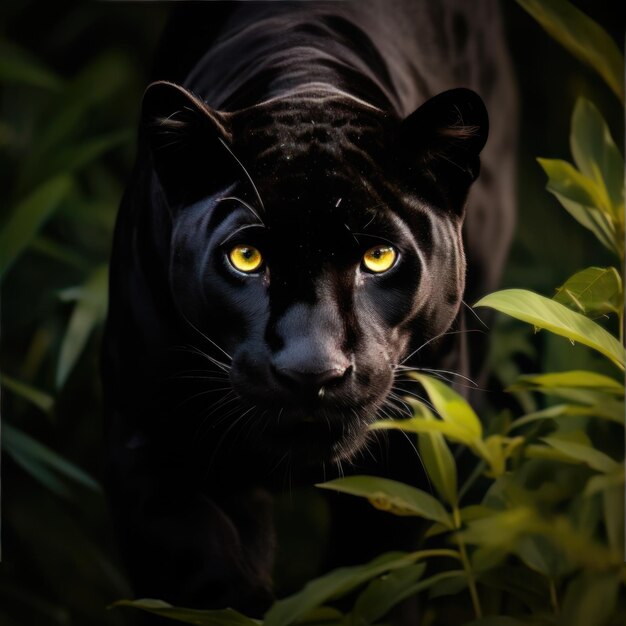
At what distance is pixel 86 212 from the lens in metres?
2.30

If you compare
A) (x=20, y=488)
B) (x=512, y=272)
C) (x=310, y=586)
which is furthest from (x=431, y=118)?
(x=20, y=488)

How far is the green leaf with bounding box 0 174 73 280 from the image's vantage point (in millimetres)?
1861

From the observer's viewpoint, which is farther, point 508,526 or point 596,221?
point 596,221

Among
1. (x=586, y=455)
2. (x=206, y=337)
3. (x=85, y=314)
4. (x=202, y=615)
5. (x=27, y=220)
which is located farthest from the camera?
(x=85, y=314)

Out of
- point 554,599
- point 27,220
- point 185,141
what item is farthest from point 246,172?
point 27,220

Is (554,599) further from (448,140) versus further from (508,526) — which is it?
(448,140)

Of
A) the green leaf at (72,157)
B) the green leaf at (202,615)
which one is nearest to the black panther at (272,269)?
the green leaf at (202,615)

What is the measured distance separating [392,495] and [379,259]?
0.29 m

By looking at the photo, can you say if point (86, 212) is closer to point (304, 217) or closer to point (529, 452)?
point (304, 217)

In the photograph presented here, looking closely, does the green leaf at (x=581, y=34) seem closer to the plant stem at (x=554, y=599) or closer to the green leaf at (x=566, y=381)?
the green leaf at (x=566, y=381)

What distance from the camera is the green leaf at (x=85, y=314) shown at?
6.48 feet

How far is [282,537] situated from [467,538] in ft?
4.22

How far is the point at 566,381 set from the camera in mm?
1141

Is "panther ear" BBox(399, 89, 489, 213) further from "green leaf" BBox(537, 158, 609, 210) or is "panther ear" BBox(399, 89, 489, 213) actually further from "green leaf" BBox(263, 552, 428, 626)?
"green leaf" BBox(263, 552, 428, 626)
